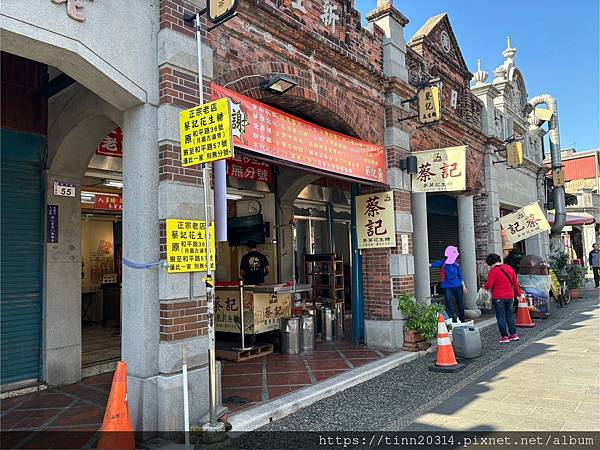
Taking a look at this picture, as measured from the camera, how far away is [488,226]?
12.6m

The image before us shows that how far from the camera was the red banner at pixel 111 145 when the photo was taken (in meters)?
6.64

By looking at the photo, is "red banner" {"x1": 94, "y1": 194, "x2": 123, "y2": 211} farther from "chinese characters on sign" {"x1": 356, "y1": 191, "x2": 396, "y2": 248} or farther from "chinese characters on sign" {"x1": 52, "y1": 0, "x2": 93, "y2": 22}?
"chinese characters on sign" {"x1": 52, "y1": 0, "x2": 93, "y2": 22}

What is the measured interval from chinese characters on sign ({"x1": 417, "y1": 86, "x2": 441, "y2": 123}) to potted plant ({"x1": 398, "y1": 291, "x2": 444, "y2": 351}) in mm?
3492

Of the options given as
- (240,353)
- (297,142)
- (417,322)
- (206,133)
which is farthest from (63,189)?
(417,322)

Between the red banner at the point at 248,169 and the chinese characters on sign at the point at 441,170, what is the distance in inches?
124

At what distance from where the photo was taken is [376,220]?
8.18 meters

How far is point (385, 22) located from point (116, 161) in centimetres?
574

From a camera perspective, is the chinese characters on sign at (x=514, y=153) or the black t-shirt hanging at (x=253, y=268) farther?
the chinese characters on sign at (x=514, y=153)

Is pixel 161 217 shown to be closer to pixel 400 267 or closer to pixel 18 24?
pixel 18 24

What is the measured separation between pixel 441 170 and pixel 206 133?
556 cm

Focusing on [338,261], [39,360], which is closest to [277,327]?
[338,261]

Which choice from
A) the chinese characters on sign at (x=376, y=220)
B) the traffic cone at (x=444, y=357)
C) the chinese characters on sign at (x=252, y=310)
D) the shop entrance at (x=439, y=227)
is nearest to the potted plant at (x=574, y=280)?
the shop entrance at (x=439, y=227)

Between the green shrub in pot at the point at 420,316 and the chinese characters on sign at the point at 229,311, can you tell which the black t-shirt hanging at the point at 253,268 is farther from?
the green shrub in pot at the point at 420,316

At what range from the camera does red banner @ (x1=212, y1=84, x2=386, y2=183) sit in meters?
5.10
